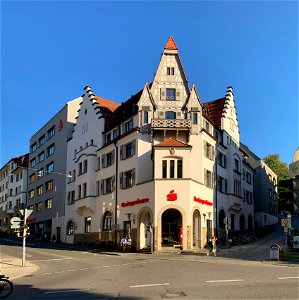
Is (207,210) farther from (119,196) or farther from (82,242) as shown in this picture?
(82,242)

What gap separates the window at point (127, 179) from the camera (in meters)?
47.2

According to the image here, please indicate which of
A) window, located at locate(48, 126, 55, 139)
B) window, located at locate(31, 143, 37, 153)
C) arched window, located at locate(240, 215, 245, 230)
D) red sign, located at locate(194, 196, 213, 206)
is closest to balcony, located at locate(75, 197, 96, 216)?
red sign, located at locate(194, 196, 213, 206)

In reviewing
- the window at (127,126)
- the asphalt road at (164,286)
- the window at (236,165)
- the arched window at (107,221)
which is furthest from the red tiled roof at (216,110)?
the asphalt road at (164,286)

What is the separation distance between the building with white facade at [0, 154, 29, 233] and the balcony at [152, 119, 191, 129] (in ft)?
161

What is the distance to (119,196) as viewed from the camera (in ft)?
161

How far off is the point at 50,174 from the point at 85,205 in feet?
60.0

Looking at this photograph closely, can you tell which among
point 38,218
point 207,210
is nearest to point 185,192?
point 207,210

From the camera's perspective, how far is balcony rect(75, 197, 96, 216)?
5369cm

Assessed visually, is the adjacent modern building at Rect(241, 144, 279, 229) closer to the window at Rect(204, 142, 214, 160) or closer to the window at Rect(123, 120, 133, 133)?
the window at Rect(204, 142, 214, 160)

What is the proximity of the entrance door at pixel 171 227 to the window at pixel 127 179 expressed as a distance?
5.50m

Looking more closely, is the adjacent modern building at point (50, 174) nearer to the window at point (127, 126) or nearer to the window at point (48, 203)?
the window at point (48, 203)

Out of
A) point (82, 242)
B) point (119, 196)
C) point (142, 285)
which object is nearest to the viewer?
point (142, 285)

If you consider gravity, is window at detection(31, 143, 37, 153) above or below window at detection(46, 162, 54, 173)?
above

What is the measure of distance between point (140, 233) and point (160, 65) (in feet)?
56.8
